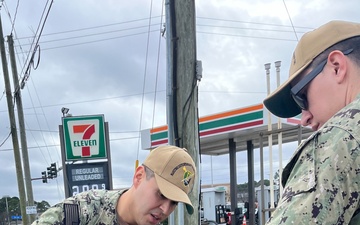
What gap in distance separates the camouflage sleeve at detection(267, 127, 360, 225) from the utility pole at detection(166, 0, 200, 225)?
3321 mm

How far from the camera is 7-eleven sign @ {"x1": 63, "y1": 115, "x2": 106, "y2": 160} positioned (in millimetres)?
7703

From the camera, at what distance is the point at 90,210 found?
6.84ft

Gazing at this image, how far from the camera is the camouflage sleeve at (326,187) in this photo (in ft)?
2.90

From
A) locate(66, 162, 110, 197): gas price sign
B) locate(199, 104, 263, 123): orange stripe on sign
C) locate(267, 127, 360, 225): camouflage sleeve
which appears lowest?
locate(66, 162, 110, 197): gas price sign

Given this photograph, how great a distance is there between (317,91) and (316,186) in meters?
0.26

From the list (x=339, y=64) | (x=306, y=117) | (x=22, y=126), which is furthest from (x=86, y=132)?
(x=22, y=126)

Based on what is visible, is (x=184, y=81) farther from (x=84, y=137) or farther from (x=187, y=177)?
(x=84, y=137)

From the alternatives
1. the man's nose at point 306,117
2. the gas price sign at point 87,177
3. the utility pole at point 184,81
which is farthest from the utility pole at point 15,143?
the man's nose at point 306,117

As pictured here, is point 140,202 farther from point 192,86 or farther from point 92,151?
point 92,151

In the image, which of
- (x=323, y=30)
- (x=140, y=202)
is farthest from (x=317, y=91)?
(x=140, y=202)

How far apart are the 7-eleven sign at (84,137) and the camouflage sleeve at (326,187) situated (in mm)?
6925

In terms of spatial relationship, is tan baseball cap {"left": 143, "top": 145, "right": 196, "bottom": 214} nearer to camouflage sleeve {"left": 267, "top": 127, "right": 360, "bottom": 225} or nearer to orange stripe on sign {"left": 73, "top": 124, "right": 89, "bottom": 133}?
camouflage sleeve {"left": 267, "top": 127, "right": 360, "bottom": 225}

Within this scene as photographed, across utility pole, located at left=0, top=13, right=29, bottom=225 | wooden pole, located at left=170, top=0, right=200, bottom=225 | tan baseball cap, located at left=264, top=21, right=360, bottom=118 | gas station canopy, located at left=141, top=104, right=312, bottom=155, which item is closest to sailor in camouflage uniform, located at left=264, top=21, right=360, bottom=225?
tan baseball cap, located at left=264, top=21, right=360, bottom=118

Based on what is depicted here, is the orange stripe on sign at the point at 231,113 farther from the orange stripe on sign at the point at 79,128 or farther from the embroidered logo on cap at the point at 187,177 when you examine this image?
the embroidered logo on cap at the point at 187,177
